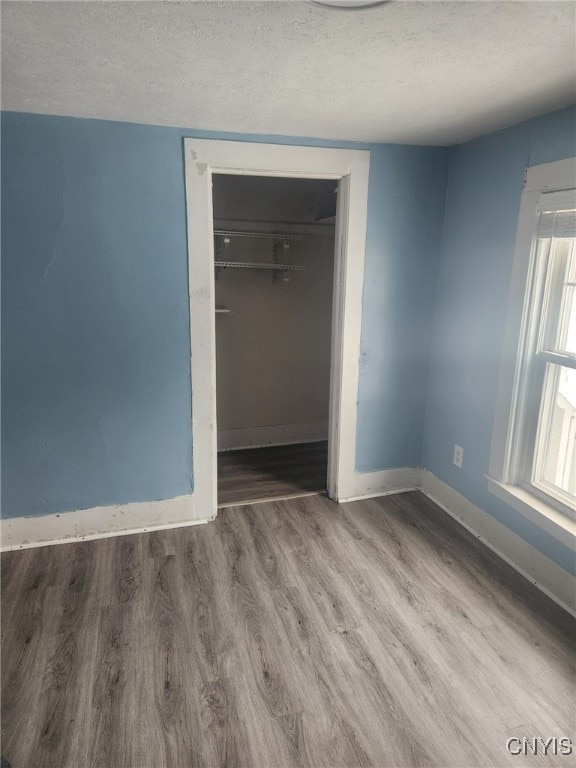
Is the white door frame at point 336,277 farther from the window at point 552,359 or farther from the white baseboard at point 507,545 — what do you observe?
the window at point 552,359

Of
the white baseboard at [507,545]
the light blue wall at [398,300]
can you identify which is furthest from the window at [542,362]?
the light blue wall at [398,300]

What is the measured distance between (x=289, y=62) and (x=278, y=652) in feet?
7.20

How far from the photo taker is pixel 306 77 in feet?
5.70

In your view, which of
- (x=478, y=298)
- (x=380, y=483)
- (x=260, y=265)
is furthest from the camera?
(x=260, y=265)

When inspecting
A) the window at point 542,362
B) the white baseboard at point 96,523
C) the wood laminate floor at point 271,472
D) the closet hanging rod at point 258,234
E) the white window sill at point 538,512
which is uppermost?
the closet hanging rod at point 258,234

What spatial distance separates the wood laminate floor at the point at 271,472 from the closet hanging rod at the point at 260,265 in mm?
1517

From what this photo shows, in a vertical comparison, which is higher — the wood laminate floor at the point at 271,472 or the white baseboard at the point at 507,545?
the white baseboard at the point at 507,545

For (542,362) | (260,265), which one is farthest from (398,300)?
(260,265)

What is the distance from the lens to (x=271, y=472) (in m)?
3.75

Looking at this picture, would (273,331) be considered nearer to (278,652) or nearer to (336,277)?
(336,277)

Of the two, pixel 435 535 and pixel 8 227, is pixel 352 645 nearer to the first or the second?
pixel 435 535

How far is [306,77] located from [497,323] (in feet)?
5.16

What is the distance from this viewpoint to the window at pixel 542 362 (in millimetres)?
2258

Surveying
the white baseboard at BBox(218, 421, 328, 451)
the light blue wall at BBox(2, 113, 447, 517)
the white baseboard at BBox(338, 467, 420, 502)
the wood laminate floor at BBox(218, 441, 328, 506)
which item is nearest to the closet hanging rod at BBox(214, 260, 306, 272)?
the light blue wall at BBox(2, 113, 447, 517)
